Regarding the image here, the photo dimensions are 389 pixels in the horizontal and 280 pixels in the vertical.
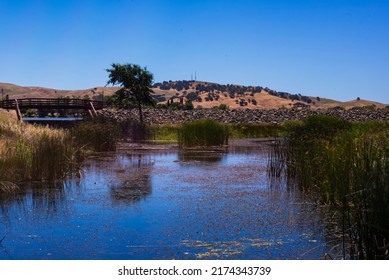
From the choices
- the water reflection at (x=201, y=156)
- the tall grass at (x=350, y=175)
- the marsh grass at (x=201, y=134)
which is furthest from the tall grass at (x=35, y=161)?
the marsh grass at (x=201, y=134)

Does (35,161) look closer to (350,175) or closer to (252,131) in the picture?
(350,175)

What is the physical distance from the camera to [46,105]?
43250mm

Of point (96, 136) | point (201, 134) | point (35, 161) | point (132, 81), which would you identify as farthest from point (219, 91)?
point (35, 161)

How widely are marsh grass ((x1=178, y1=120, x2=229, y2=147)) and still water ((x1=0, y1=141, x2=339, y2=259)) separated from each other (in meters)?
11.3

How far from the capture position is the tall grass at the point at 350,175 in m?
5.46

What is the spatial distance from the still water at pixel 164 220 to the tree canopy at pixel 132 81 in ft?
91.3

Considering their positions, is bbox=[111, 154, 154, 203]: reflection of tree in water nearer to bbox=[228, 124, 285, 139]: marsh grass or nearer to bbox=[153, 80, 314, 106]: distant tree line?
bbox=[228, 124, 285, 139]: marsh grass

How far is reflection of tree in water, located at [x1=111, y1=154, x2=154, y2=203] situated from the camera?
10602mm

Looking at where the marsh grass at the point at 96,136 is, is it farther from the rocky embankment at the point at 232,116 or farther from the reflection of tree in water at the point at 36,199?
the rocky embankment at the point at 232,116

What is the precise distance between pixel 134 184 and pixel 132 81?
29.6 meters

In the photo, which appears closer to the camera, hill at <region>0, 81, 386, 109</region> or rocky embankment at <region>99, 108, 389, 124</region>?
rocky embankment at <region>99, 108, 389, 124</region>

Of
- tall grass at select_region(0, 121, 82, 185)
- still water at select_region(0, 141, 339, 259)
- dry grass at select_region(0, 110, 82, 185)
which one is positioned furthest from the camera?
tall grass at select_region(0, 121, 82, 185)

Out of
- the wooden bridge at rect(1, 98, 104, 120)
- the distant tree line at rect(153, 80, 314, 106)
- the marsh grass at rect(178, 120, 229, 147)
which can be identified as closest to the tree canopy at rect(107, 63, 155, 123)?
the wooden bridge at rect(1, 98, 104, 120)
